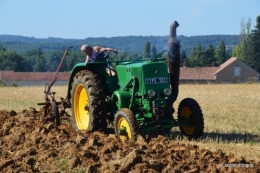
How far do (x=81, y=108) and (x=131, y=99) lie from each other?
5.00 ft

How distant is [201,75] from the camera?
68.6 meters

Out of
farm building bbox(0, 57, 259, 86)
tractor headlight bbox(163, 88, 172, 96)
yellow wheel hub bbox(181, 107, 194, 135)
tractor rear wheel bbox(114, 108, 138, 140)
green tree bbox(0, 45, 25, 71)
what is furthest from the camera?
green tree bbox(0, 45, 25, 71)

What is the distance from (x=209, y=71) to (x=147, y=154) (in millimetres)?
64308

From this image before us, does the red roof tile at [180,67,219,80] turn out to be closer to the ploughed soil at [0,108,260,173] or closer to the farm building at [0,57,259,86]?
the farm building at [0,57,259,86]

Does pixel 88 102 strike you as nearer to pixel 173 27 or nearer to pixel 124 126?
pixel 124 126

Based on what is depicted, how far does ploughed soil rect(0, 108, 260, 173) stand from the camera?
17.6ft

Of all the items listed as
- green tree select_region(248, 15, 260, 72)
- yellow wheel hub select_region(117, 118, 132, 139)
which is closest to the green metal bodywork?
yellow wheel hub select_region(117, 118, 132, 139)

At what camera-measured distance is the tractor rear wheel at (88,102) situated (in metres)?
8.16

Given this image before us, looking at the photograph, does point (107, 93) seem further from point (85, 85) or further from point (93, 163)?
point (93, 163)

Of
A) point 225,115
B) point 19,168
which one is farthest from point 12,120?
point 225,115

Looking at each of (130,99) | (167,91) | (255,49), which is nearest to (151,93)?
(167,91)

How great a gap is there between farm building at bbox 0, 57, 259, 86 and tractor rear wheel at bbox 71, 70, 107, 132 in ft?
186

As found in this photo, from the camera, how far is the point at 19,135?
301 inches

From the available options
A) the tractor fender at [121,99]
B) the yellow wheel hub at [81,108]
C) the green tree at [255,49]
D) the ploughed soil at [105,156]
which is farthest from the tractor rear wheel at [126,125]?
the green tree at [255,49]
